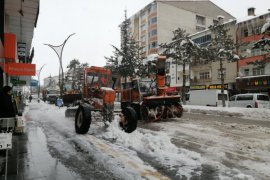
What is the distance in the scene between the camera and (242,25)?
4253 cm

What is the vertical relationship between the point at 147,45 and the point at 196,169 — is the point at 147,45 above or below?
above

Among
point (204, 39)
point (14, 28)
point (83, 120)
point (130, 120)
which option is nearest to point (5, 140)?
point (83, 120)

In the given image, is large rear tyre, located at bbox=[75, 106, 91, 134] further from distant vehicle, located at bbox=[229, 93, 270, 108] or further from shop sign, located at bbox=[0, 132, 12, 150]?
distant vehicle, located at bbox=[229, 93, 270, 108]

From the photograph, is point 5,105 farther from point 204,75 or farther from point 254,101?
point 204,75

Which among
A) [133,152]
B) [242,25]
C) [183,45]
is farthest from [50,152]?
[242,25]

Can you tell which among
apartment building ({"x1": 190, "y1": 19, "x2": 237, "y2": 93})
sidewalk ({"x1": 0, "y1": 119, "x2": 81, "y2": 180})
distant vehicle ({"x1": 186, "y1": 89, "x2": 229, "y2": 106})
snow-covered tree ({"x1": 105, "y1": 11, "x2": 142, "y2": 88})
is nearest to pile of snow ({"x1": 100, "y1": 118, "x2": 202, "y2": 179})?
sidewalk ({"x1": 0, "y1": 119, "x2": 81, "y2": 180})

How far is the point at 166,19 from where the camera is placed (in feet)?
223

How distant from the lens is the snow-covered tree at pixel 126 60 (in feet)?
141

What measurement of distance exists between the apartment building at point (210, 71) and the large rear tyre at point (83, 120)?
36288 mm

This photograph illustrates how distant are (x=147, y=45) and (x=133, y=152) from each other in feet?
210

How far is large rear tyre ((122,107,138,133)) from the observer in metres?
9.79

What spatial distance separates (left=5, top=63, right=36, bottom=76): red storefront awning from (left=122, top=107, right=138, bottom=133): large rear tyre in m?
5.33

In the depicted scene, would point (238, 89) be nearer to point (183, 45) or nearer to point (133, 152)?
point (183, 45)

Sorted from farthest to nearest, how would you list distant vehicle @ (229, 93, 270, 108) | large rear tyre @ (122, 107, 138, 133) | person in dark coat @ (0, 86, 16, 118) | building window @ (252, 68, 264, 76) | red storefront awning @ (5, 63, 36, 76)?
building window @ (252, 68, 264, 76) < distant vehicle @ (229, 93, 270, 108) < red storefront awning @ (5, 63, 36, 76) < large rear tyre @ (122, 107, 138, 133) < person in dark coat @ (0, 86, 16, 118)
